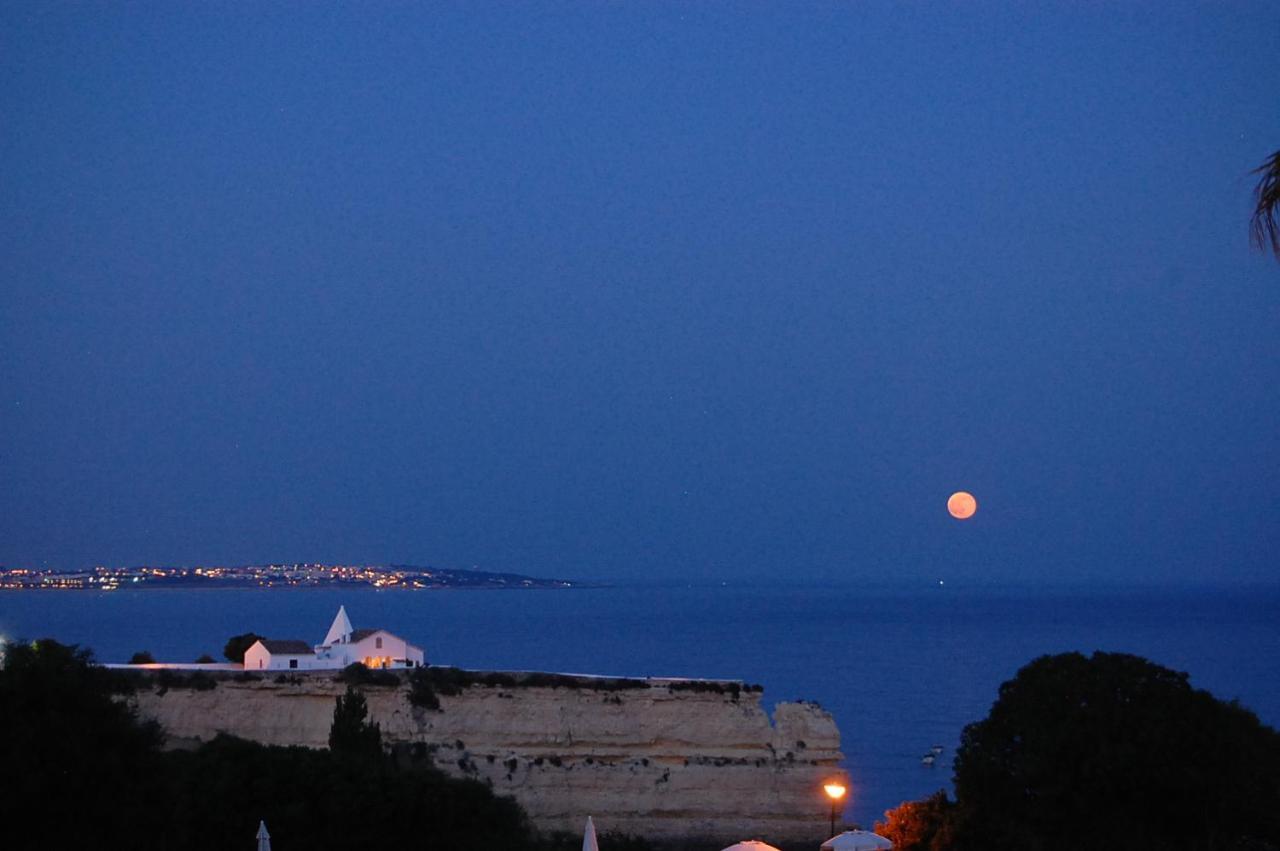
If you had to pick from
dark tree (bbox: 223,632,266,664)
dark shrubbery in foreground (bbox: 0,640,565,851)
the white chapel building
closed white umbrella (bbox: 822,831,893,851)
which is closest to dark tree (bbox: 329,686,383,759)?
dark shrubbery in foreground (bbox: 0,640,565,851)

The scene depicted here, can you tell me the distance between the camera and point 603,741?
26.4 m

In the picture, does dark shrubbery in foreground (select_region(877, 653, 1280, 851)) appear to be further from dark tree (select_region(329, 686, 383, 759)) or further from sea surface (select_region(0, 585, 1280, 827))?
sea surface (select_region(0, 585, 1280, 827))

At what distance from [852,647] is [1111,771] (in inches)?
3042

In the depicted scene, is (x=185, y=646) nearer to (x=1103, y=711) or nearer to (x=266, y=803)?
(x=266, y=803)

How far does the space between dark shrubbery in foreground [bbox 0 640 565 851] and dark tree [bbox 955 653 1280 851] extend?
6.41 metres

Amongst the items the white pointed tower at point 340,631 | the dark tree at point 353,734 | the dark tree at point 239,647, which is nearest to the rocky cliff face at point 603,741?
the dark tree at point 353,734

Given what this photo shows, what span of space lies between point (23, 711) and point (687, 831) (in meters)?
16.1

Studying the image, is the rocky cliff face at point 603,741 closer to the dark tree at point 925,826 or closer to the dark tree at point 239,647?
the dark tree at point 239,647

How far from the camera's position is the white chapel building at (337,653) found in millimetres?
29297

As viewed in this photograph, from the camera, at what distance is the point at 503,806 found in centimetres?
1962

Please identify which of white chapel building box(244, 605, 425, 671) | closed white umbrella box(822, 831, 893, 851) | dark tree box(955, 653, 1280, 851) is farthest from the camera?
white chapel building box(244, 605, 425, 671)

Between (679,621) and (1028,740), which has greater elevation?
(679,621)

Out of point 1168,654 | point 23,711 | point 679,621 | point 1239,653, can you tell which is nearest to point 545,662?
point 1168,654

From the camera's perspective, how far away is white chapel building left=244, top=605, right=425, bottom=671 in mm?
29297
